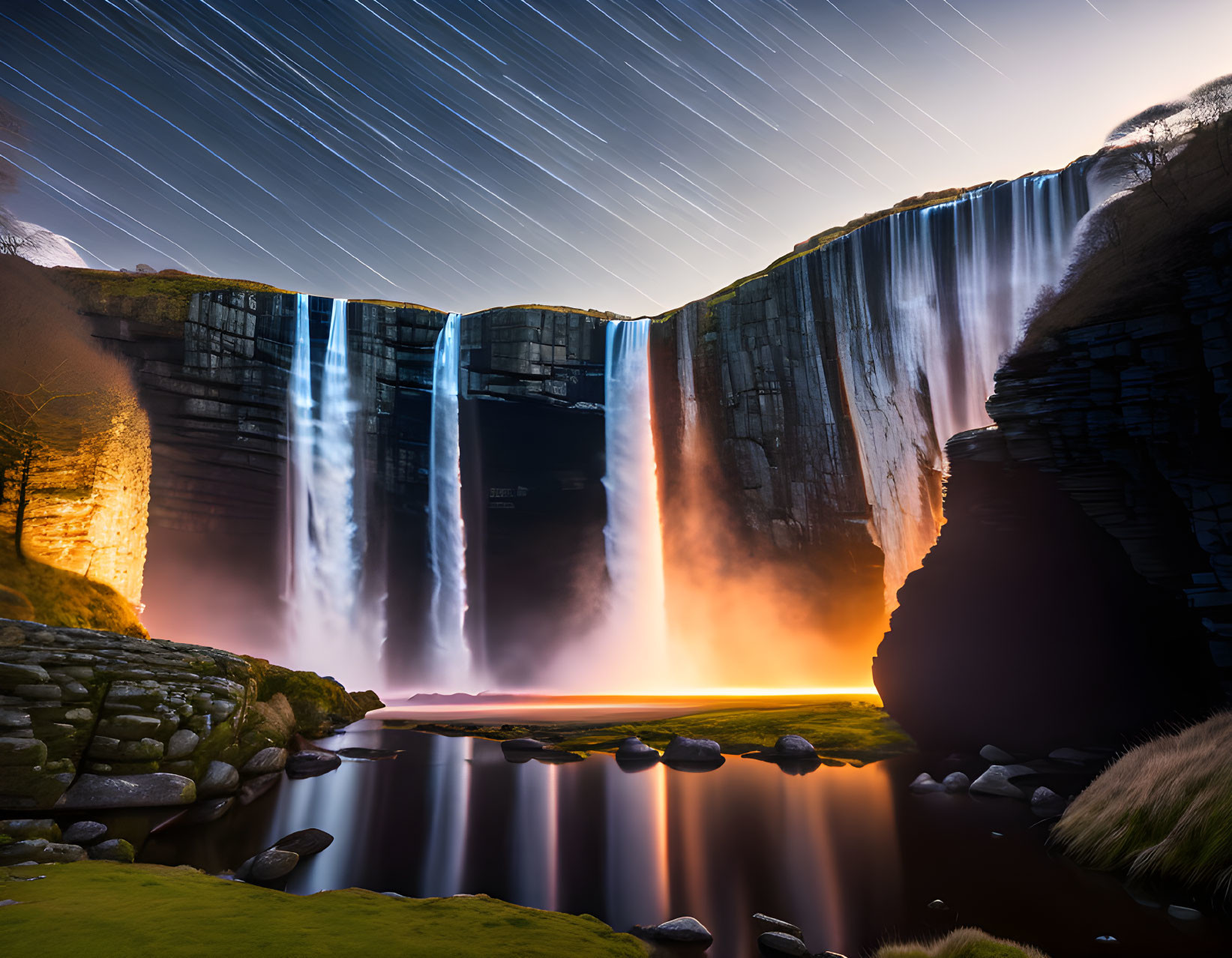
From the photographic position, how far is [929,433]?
25.2m

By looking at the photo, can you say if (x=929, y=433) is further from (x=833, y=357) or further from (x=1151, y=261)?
(x=1151, y=261)

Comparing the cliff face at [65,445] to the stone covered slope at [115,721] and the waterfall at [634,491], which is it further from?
the waterfall at [634,491]

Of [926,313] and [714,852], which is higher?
[926,313]

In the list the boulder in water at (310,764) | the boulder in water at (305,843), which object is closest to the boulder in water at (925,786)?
the boulder in water at (305,843)

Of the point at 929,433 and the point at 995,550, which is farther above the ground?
the point at 929,433

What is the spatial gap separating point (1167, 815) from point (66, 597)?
22342mm

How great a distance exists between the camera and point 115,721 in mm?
9383

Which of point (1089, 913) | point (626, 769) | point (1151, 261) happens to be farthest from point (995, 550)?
point (1089, 913)

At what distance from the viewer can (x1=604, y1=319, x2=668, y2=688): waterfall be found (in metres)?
31.6

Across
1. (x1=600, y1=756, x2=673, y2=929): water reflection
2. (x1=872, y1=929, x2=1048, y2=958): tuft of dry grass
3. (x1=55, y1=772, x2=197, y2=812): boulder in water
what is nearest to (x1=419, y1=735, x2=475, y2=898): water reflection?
(x1=600, y1=756, x2=673, y2=929): water reflection

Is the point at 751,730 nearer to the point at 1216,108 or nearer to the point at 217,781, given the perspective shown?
the point at 217,781

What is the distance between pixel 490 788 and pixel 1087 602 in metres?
12.9

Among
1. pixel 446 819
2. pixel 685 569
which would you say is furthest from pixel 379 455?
pixel 446 819

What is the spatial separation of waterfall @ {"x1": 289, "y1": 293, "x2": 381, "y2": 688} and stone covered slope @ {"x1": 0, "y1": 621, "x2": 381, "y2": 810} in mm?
18633
